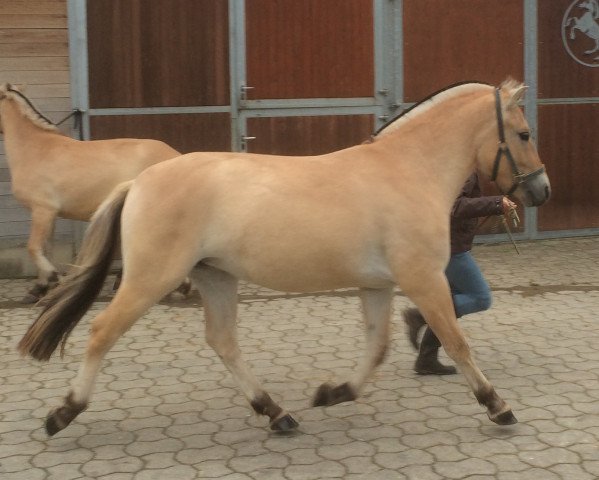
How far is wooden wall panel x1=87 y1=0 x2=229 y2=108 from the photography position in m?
8.60

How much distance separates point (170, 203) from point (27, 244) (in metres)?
4.15

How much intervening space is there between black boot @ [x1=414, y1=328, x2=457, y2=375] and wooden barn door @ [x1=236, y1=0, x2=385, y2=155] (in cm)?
373

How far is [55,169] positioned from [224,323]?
11.0ft

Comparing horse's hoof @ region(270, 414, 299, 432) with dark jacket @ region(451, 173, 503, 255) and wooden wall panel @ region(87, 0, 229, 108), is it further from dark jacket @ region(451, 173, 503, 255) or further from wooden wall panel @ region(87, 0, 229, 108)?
wooden wall panel @ region(87, 0, 229, 108)

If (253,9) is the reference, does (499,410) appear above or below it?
below

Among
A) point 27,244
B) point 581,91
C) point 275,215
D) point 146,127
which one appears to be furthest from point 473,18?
point 275,215

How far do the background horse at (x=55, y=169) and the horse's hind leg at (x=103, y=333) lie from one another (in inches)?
128

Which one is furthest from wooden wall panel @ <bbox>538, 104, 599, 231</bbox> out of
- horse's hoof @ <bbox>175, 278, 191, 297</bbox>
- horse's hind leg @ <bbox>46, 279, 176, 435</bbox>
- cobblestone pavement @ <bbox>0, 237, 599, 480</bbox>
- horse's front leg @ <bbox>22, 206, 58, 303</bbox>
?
horse's hind leg @ <bbox>46, 279, 176, 435</bbox>

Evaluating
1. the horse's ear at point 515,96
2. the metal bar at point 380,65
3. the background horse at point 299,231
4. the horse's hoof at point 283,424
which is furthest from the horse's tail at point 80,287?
the metal bar at point 380,65

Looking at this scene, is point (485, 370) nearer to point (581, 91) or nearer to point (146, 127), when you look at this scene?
point (146, 127)

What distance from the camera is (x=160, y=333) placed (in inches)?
274

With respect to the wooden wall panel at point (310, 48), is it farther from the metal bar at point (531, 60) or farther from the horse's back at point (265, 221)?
the horse's back at point (265, 221)

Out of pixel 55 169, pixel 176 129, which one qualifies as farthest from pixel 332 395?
pixel 176 129

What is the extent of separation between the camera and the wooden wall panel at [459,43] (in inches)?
376
